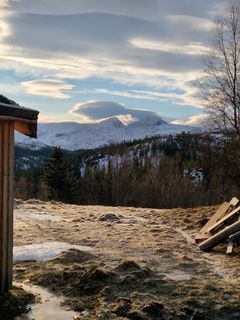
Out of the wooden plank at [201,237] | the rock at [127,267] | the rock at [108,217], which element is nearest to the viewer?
the rock at [127,267]

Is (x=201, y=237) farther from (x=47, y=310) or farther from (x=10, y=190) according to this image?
(x=10, y=190)

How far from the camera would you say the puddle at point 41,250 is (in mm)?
9773

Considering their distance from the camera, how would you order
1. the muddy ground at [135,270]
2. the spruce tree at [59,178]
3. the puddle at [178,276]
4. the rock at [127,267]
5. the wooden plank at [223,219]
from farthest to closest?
the spruce tree at [59,178], the wooden plank at [223,219], the rock at [127,267], the puddle at [178,276], the muddy ground at [135,270]

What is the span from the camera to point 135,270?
8438 millimetres

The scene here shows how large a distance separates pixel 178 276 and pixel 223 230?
9.91 ft

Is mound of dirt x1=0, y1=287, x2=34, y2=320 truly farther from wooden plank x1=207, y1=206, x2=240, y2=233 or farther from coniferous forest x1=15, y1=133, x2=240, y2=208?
coniferous forest x1=15, y1=133, x2=240, y2=208

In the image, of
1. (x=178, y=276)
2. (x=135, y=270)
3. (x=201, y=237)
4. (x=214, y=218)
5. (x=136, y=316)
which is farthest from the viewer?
(x=214, y=218)

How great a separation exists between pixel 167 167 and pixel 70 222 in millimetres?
36791

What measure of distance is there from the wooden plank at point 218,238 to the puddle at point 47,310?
4.69 m

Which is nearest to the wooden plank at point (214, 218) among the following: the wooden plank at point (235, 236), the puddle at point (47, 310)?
the wooden plank at point (235, 236)

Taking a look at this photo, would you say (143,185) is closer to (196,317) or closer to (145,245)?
(145,245)

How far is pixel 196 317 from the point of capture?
641 centimetres

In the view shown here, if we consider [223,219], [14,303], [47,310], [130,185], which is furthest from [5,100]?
[130,185]

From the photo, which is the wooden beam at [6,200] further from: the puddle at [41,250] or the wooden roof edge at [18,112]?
the puddle at [41,250]
